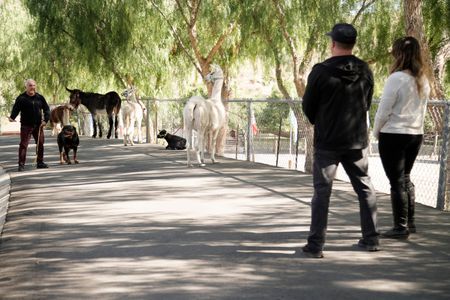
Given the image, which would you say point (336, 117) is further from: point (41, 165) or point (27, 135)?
point (41, 165)

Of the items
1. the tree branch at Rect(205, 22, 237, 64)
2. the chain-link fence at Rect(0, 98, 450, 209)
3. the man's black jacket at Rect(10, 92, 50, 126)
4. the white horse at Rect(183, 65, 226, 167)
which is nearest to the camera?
the chain-link fence at Rect(0, 98, 450, 209)

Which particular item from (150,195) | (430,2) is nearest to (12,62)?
(430,2)

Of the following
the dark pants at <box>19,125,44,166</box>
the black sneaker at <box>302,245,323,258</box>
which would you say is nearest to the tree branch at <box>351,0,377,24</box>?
the dark pants at <box>19,125,44,166</box>

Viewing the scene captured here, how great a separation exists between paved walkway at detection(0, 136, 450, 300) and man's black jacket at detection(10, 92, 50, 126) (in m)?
2.80

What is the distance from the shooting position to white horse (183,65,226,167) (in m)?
13.3

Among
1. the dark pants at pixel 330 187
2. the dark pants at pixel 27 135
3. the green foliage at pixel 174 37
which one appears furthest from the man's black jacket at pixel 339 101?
the green foliage at pixel 174 37

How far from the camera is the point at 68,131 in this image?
14477 millimetres

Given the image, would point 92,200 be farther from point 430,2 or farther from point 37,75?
point 37,75

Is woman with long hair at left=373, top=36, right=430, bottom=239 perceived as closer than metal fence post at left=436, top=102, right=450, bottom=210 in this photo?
Yes

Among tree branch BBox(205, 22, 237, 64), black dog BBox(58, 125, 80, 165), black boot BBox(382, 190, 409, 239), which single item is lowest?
black boot BBox(382, 190, 409, 239)

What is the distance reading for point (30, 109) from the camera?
13695 millimetres

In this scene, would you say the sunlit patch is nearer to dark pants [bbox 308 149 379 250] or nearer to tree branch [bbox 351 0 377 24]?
dark pants [bbox 308 149 379 250]

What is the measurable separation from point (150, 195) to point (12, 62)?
29889 millimetres

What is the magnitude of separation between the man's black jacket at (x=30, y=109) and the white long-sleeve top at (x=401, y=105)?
902 centimetres
